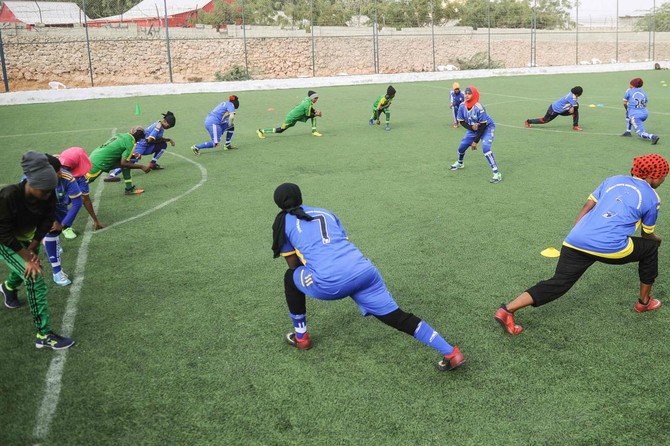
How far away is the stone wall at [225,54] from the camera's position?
1342 inches

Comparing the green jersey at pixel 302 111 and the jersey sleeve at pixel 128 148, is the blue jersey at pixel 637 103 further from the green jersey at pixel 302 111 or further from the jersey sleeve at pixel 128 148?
the jersey sleeve at pixel 128 148

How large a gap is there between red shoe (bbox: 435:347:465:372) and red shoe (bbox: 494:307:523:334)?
2.69 ft

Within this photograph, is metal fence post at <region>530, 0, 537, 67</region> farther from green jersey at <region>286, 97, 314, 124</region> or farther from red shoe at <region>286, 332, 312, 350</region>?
red shoe at <region>286, 332, 312, 350</region>

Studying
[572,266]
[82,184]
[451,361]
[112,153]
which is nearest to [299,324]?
[451,361]

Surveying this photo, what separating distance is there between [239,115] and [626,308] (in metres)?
17.0

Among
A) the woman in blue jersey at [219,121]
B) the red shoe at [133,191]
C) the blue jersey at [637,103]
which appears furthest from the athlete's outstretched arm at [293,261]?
the blue jersey at [637,103]

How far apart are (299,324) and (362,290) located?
84 cm

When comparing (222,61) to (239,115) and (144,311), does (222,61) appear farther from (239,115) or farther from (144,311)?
(144,311)

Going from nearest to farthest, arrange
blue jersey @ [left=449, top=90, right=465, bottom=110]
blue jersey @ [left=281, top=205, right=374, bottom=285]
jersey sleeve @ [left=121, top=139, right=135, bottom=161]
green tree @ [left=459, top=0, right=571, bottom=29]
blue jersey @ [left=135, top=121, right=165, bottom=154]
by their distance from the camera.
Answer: blue jersey @ [left=281, top=205, right=374, bottom=285] → jersey sleeve @ [left=121, top=139, right=135, bottom=161] → blue jersey @ [left=135, top=121, right=165, bottom=154] → blue jersey @ [left=449, top=90, right=465, bottom=110] → green tree @ [left=459, top=0, right=571, bottom=29]

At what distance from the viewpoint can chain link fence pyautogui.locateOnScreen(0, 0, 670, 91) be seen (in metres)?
33.9

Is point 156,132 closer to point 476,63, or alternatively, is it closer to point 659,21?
point 476,63

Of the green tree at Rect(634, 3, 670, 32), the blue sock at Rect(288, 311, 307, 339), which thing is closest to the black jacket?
the blue sock at Rect(288, 311, 307, 339)

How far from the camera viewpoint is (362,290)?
4625 mm

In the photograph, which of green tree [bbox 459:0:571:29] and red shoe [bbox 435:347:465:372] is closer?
red shoe [bbox 435:347:465:372]
